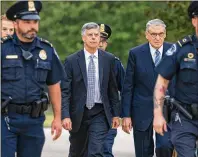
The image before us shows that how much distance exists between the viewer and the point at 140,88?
35.2ft

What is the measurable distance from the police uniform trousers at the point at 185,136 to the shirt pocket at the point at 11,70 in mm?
1629

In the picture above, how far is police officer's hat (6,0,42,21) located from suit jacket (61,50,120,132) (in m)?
2.08

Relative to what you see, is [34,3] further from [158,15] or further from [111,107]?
[158,15]

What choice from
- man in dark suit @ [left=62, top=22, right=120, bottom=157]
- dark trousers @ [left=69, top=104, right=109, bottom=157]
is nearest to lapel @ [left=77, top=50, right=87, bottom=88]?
man in dark suit @ [left=62, top=22, right=120, bottom=157]

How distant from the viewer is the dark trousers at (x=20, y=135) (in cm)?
842

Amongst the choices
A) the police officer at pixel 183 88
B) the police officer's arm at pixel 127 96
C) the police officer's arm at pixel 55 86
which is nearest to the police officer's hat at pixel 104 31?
the police officer's arm at pixel 127 96

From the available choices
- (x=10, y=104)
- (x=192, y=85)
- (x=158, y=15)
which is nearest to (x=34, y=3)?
(x=10, y=104)

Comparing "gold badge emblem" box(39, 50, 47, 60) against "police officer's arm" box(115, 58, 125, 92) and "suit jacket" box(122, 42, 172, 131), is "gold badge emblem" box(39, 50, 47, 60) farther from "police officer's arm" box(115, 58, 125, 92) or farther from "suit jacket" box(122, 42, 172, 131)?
"police officer's arm" box(115, 58, 125, 92)

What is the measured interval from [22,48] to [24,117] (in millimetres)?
694

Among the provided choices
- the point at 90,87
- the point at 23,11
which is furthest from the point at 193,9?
the point at 90,87

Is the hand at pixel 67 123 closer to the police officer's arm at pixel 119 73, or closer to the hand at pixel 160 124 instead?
the police officer's arm at pixel 119 73

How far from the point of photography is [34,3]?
29.2 feet

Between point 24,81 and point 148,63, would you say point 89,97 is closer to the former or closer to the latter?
point 148,63

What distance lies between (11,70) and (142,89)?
8.85 feet
